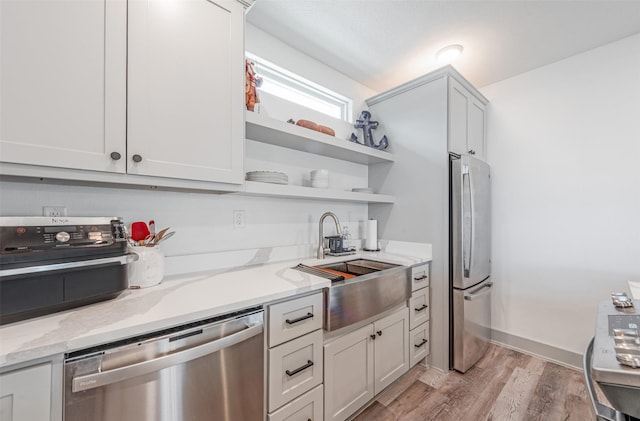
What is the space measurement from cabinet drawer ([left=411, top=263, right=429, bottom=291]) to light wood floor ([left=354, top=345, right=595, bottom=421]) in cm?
69

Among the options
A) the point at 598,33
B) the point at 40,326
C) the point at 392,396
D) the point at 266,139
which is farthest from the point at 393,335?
the point at 598,33

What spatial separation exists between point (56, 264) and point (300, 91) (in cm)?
197

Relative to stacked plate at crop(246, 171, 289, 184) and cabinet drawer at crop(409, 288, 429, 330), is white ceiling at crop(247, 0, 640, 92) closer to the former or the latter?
stacked plate at crop(246, 171, 289, 184)

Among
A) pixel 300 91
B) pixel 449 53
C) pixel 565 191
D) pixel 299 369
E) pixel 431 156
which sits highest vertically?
pixel 449 53

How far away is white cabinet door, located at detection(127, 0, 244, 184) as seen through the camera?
1119 mm

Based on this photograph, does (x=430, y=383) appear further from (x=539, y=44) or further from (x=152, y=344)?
(x=539, y=44)

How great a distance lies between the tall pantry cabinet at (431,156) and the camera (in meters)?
2.08

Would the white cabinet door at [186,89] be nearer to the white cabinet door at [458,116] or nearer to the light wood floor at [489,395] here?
the white cabinet door at [458,116]

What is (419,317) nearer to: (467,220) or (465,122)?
(467,220)

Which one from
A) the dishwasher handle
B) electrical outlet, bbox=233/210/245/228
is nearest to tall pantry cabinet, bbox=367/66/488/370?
electrical outlet, bbox=233/210/245/228

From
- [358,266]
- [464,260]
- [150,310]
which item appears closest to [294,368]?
[150,310]

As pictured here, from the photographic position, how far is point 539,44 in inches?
80.5

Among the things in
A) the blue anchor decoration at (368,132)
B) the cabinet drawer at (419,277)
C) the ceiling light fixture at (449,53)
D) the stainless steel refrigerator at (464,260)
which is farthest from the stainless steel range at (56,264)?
the ceiling light fixture at (449,53)

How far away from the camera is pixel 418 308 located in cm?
203
